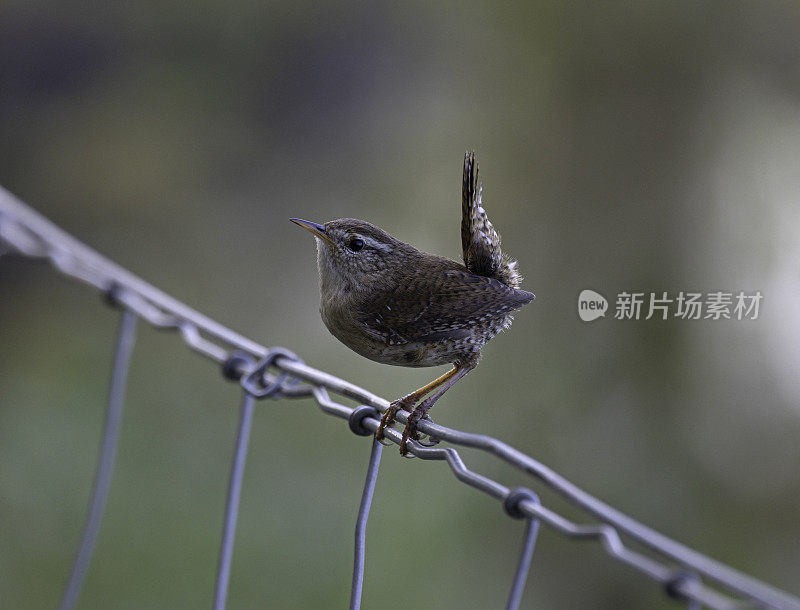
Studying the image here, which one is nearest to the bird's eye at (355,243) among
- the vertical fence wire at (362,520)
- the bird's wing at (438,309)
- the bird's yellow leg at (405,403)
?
the bird's wing at (438,309)

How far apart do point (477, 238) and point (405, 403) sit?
0.36 meters

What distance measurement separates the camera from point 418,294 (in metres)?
1.54

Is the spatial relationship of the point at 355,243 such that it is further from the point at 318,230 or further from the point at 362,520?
the point at 362,520

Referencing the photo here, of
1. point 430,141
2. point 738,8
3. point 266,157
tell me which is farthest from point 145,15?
point 738,8

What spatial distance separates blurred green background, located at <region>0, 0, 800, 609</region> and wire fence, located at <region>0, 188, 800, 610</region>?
2037mm

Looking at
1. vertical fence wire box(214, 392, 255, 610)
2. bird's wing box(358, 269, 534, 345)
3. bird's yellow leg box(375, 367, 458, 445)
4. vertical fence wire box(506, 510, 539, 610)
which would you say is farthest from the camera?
bird's wing box(358, 269, 534, 345)

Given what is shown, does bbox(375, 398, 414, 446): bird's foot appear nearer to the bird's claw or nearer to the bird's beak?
the bird's claw

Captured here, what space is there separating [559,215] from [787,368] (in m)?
1.27

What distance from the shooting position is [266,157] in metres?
4.67

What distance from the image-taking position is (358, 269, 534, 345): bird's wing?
1.48 meters

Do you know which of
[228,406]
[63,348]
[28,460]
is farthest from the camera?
[63,348]

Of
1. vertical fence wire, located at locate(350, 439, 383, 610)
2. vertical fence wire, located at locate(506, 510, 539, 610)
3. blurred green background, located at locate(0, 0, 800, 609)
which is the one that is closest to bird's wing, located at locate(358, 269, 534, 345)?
vertical fence wire, located at locate(350, 439, 383, 610)

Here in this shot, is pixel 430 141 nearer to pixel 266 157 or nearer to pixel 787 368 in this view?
pixel 266 157

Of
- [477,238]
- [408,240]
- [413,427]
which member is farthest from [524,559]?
[408,240]
